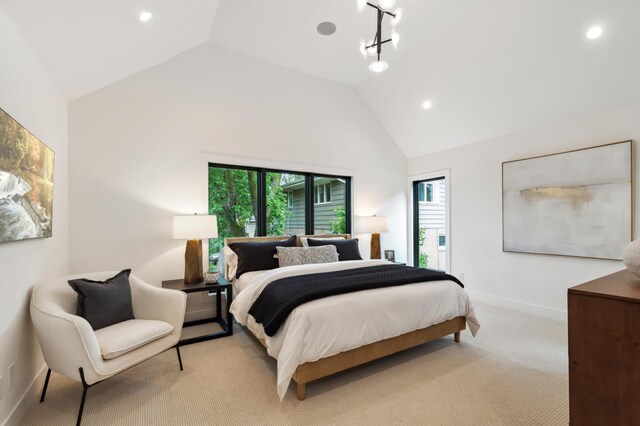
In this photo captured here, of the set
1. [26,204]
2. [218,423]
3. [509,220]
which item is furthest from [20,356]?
[509,220]

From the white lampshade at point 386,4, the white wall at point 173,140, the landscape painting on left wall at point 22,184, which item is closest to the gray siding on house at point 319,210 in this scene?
the white wall at point 173,140

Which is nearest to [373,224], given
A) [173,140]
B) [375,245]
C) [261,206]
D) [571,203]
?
[375,245]

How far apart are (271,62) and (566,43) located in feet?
11.4

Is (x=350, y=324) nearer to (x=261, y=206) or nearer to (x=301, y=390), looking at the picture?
(x=301, y=390)

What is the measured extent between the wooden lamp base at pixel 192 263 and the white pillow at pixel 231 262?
36cm

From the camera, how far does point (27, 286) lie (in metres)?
2.07

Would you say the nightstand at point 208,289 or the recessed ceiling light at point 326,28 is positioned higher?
the recessed ceiling light at point 326,28

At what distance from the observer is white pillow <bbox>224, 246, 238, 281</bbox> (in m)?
3.63

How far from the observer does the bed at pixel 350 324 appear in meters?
2.12

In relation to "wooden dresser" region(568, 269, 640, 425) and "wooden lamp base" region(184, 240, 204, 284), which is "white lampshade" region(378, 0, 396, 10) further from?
"wooden lamp base" region(184, 240, 204, 284)

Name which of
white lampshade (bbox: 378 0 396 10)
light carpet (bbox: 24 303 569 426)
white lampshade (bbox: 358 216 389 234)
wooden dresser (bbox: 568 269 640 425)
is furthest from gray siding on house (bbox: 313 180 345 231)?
wooden dresser (bbox: 568 269 640 425)

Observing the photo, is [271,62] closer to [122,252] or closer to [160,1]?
[160,1]

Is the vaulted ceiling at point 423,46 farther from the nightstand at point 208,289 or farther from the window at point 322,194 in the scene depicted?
the nightstand at point 208,289

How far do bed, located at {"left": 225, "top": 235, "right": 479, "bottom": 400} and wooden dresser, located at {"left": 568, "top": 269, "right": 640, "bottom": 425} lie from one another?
1.34 meters
